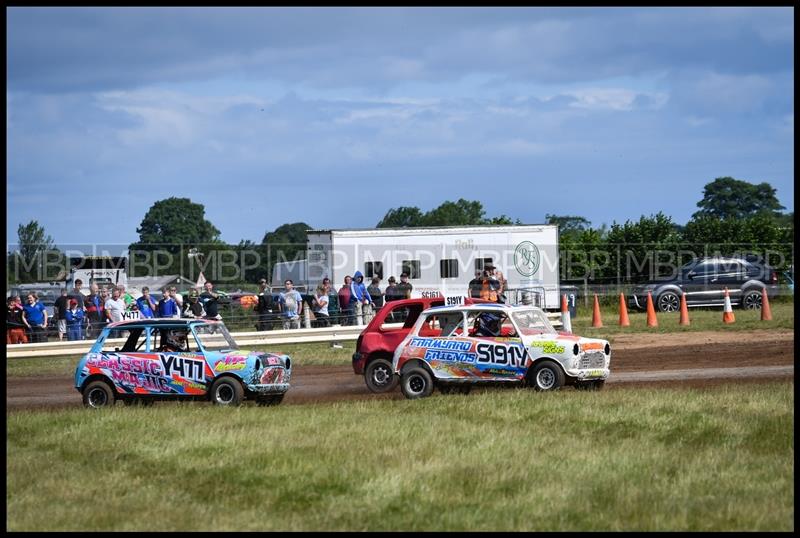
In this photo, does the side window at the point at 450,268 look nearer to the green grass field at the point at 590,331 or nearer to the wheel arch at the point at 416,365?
the green grass field at the point at 590,331

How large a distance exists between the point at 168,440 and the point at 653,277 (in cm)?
3361

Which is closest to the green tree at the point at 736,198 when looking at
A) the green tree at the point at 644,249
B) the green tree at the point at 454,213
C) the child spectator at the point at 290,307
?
the green tree at the point at 454,213

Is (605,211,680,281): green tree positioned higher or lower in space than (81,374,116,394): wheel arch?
higher

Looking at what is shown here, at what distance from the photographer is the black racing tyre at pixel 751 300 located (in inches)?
1378

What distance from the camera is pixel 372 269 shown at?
35.3 metres

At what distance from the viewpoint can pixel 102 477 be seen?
10.4 m

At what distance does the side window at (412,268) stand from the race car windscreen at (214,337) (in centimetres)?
1923

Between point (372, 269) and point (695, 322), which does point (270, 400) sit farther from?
point (372, 269)

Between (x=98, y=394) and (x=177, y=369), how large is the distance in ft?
4.15

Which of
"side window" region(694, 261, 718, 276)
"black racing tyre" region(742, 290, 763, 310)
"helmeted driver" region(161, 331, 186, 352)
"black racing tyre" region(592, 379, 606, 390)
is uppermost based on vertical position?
"side window" region(694, 261, 718, 276)

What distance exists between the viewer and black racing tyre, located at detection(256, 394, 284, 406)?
15.8 metres

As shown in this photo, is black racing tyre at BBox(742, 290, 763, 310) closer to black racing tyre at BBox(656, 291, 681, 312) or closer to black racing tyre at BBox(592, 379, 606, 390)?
black racing tyre at BBox(656, 291, 681, 312)

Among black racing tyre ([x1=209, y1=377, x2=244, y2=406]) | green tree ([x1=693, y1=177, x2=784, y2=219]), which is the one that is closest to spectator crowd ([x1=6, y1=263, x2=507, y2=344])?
black racing tyre ([x1=209, y1=377, x2=244, y2=406])

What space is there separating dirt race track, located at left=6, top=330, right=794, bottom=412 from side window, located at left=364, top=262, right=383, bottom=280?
11630 mm
